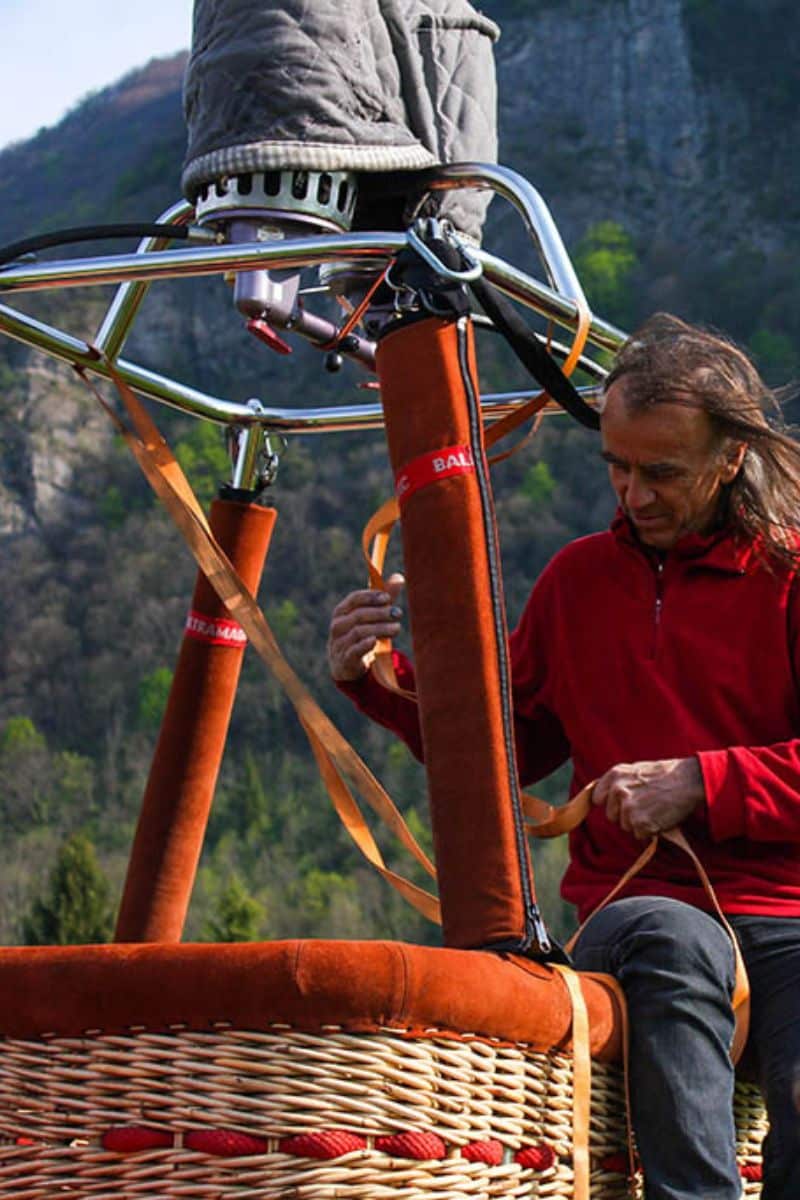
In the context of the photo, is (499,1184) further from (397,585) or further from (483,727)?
(397,585)

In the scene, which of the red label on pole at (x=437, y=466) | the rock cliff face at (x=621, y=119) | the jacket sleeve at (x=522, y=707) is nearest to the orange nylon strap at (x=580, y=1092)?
the red label on pole at (x=437, y=466)

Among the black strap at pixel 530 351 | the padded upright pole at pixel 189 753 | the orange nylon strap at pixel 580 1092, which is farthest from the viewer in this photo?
the padded upright pole at pixel 189 753

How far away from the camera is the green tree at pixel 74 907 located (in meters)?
24.0

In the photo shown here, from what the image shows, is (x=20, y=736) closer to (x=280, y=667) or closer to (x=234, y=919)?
(x=234, y=919)

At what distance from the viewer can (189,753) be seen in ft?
9.48

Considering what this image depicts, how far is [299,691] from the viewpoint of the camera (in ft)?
7.72

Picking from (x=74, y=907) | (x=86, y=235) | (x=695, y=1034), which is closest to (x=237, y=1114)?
(x=695, y=1034)

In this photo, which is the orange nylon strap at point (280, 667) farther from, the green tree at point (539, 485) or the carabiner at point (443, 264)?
the green tree at point (539, 485)

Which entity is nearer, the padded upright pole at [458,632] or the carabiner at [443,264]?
the padded upright pole at [458,632]

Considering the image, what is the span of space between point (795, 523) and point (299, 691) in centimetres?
62

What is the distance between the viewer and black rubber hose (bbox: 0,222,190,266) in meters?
2.33

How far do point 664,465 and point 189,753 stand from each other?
2.77 ft

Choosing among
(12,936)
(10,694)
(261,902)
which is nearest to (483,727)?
(12,936)

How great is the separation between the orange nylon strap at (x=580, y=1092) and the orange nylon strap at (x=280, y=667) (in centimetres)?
32
